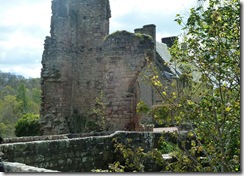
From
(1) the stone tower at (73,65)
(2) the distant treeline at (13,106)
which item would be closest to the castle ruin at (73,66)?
(1) the stone tower at (73,65)

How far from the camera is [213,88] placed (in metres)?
5.48

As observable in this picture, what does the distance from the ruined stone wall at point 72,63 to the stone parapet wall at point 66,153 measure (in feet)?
37.1

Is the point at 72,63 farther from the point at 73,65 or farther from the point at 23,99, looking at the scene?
the point at 23,99

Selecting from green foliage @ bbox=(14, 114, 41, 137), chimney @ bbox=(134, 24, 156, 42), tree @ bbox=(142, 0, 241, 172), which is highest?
chimney @ bbox=(134, 24, 156, 42)

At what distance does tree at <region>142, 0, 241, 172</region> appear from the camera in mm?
5172

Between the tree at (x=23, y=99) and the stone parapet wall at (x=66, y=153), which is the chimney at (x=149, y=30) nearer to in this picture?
the stone parapet wall at (x=66, y=153)

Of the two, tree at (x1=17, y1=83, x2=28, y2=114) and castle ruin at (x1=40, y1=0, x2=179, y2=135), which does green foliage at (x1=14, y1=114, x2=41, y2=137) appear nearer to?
castle ruin at (x1=40, y1=0, x2=179, y2=135)

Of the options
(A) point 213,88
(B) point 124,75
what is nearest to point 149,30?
(B) point 124,75

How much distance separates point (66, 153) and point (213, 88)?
3154 mm

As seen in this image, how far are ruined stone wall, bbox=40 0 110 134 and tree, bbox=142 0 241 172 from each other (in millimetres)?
14137

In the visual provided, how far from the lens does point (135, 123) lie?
44.0ft

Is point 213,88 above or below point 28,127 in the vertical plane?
above

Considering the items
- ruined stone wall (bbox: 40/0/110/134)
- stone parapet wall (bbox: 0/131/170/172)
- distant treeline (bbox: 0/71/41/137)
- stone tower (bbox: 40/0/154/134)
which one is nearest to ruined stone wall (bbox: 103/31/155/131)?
stone tower (bbox: 40/0/154/134)

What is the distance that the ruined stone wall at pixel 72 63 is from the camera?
19.9m
